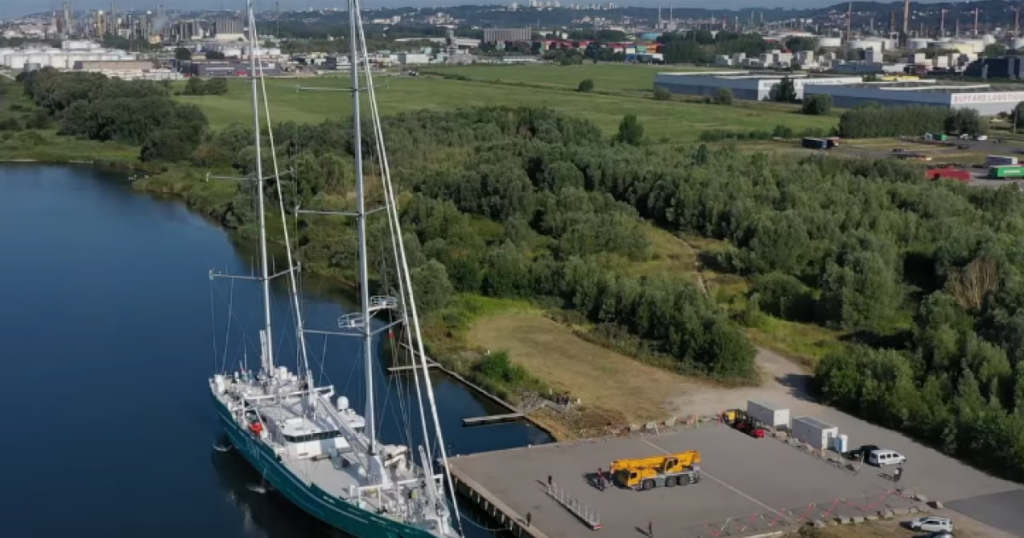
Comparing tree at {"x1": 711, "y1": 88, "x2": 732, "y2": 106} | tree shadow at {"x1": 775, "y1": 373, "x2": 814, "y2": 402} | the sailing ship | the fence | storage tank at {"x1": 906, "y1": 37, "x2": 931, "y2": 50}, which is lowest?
tree shadow at {"x1": 775, "y1": 373, "x2": 814, "y2": 402}

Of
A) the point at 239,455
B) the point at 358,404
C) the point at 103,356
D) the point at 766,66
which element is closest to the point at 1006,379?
the point at 358,404

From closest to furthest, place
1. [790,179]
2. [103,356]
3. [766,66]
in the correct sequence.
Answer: [103,356], [790,179], [766,66]

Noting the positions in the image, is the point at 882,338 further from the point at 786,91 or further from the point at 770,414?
the point at 786,91

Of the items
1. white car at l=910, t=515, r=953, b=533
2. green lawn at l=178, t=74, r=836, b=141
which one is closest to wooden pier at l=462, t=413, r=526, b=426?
white car at l=910, t=515, r=953, b=533

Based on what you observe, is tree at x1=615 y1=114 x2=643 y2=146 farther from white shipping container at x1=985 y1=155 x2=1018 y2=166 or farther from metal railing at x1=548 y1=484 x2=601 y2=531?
metal railing at x1=548 y1=484 x2=601 y2=531

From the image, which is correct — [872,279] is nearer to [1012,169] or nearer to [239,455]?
[239,455]

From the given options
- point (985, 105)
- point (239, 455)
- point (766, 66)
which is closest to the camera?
point (239, 455)
